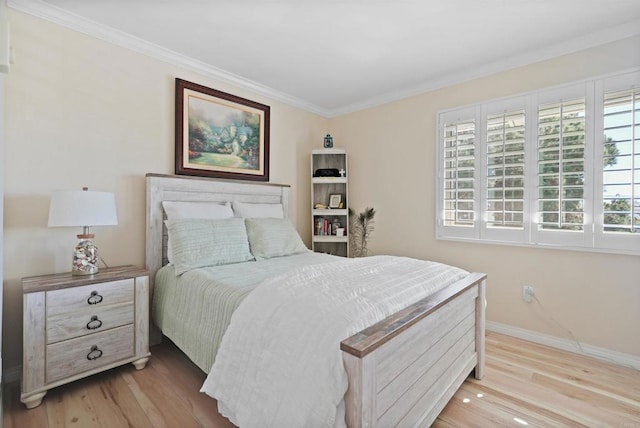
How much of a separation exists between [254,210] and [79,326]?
5.42 feet

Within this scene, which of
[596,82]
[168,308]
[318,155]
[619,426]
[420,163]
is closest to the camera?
[619,426]

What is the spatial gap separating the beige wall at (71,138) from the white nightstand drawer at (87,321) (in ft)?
1.67

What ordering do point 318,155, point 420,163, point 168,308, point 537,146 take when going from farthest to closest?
point 318,155
point 420,163
point 537,146
point 168,308

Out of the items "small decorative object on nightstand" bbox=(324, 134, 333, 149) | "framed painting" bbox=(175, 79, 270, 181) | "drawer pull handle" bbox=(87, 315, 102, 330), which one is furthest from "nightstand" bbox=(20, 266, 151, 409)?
"small decorative object on nightstand" bbox=(324, 134, 333, 149)

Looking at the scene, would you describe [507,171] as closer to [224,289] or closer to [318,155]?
[318,155]

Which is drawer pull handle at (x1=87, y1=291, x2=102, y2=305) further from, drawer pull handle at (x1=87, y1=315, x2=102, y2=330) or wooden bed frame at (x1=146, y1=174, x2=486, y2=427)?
wooden bed frame at (x1=146, y1=174, x2=486, y2=427)

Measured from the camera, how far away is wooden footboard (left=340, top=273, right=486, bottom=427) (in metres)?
1.07

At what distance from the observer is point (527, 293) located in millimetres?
2723

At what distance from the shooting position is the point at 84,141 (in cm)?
229

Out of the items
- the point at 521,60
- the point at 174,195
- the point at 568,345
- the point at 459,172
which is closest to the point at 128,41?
the point at 174,195

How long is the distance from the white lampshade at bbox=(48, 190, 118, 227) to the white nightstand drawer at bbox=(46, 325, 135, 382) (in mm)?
743

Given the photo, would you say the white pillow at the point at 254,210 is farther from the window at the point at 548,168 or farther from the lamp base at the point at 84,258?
the window at the point at 548,168

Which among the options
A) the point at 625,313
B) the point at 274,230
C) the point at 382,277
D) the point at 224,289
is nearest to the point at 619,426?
the point at 625,313

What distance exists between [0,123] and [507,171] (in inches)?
148
